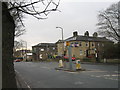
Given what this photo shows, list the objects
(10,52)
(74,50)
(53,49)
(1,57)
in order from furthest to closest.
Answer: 1. (53,49)
2. (74,50)
3. (10,52)
4. (1,57)

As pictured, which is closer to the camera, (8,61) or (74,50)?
(8,61)

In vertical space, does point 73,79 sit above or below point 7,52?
below

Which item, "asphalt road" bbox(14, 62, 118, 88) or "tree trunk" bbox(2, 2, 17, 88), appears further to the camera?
"asphalt road" bbox(14, 62, 118, 88)

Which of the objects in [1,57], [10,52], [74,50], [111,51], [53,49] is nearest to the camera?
[1,57]

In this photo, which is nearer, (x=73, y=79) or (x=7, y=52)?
(x=7, y=52)

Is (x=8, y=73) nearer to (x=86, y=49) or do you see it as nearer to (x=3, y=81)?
(x=3, y=81)

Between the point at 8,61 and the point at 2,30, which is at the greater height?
the point at 2,30

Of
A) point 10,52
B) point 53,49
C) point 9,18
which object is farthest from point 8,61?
point 53,49

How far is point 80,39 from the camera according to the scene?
218 ft

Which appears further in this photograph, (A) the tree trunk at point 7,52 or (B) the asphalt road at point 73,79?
(B) the asphalt road at point 73,79

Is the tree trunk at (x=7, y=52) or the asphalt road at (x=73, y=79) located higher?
the tree trunk at (x=7, y=52)

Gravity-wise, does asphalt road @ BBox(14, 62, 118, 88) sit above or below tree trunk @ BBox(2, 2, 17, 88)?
below

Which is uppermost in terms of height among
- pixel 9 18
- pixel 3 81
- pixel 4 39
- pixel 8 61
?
pixel 9 18

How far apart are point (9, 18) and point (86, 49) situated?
2469 inches
